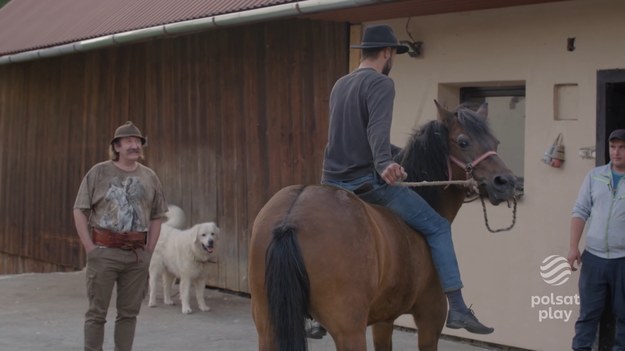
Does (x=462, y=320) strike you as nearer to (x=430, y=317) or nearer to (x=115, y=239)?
(x=430, y=317)

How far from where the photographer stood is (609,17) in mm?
8445

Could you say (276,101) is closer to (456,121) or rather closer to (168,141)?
(168,141)


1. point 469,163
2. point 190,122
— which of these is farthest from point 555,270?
point 190,122

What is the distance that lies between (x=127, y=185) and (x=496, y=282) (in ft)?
12.0

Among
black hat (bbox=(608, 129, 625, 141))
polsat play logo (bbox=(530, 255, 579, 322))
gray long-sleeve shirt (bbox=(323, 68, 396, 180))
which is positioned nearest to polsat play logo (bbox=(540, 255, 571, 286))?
polsat play logo (bbox=(530, 255, 579, 322))

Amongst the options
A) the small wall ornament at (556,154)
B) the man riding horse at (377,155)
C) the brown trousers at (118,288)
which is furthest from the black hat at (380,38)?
the small wall ornament at (556,154)

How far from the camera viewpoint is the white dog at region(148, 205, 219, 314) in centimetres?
1150

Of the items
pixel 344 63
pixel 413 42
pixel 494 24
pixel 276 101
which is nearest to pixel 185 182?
pixel 276 101

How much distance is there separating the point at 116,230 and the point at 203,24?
3.80 meters

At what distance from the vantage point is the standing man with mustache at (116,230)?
7602mm

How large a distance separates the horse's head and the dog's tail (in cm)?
639

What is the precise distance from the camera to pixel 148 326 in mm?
10727

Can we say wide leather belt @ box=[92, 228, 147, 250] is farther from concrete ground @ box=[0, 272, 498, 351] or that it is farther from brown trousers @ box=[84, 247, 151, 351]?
concrete ground @ box=[0, 272, 498, 351]

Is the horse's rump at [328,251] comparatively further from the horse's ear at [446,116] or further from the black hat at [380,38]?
the horse's ear at [446,116]
